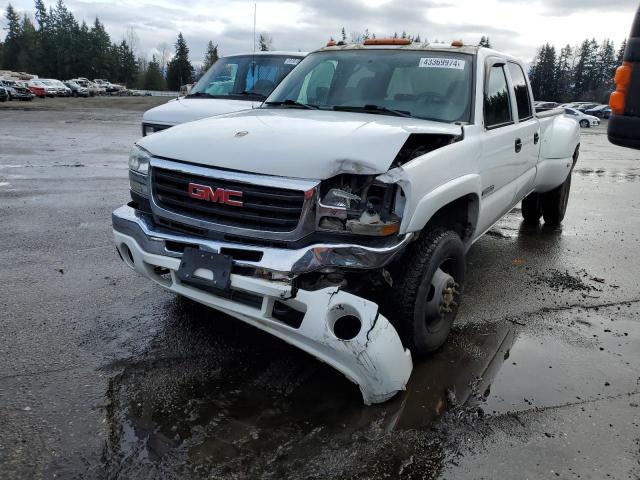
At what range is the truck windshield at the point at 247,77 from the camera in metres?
8.12

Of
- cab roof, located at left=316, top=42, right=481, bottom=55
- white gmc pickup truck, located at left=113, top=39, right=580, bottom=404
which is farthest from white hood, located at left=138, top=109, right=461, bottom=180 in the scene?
cab roof, located at left=316, top=42, right=481, bottom=55

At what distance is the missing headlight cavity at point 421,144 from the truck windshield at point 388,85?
19.2 inches

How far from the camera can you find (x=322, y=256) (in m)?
2.81

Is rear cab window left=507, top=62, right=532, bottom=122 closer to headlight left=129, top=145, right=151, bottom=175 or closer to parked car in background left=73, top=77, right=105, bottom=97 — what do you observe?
headlight left=129, top=145, right=151, bottom=175

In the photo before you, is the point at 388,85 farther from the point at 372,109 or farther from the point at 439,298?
the point at 439,298

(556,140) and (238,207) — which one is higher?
(556,140)

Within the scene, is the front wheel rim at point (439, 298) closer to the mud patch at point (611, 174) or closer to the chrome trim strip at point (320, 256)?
the chrome trim strip at point (320, 256)

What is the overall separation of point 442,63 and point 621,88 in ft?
4.15

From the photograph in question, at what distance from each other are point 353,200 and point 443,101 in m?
1.60

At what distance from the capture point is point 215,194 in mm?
3086

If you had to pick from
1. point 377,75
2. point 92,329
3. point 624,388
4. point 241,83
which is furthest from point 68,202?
point 624,388

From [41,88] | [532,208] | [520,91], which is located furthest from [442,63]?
[41,88]

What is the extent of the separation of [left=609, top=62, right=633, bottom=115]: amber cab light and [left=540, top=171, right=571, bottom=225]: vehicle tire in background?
3.09 m

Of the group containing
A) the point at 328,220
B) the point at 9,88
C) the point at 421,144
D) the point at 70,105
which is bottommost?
the point at 70,105
